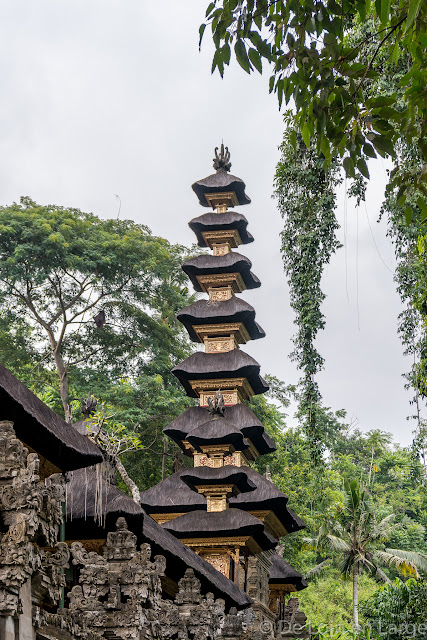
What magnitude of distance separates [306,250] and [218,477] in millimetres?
5755

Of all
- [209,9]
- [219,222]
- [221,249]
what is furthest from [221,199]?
[209,9]

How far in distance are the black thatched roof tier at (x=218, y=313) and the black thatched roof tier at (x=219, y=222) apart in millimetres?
2004

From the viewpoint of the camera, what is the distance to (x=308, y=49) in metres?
4.54

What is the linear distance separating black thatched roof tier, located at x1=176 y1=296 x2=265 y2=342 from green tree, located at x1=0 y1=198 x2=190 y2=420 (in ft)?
14.9

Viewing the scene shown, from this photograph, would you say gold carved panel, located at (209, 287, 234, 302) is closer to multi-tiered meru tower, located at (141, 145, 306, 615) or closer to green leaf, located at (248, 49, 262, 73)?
multi-tiered meru tower, located at (141, 145, 306, 615)

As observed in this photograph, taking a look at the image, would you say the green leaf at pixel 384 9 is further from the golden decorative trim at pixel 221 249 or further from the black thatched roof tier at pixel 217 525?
the golden decorative trim at pixel 221 249

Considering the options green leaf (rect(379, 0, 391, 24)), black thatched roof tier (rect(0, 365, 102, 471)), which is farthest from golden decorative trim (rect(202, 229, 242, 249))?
green leaf (rect(379, 0, 391, 24))

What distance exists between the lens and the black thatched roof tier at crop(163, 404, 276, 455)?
19047mm

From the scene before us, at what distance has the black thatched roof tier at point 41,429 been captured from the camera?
6953 mm

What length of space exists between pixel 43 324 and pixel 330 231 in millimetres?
13637

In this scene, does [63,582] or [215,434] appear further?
[215,434]

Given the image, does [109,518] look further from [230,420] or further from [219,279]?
[219,279]

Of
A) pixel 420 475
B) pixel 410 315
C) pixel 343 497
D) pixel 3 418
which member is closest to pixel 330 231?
pixel 410 315

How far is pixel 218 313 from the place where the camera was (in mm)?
20531
